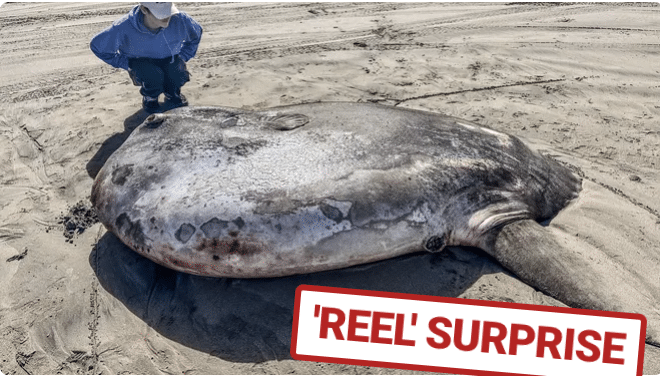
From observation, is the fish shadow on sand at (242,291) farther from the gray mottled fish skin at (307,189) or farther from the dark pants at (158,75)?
the dark pants at (158,75)

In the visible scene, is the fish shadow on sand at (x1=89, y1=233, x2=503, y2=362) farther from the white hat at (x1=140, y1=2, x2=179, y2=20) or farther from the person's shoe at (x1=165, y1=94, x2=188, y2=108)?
the person's shoe at (x1=165, y1=94, x2=188, y2=108)

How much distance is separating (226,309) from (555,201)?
2.53m

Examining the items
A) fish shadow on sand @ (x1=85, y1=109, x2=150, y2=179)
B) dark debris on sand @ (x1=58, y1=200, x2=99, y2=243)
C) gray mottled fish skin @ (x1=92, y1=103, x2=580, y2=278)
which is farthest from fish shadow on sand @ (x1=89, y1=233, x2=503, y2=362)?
fish shadow on sand @ (x1=85, y1=109, x2=150, y2=179)

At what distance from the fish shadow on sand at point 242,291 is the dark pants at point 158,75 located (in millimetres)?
2315

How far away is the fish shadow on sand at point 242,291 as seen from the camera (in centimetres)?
285

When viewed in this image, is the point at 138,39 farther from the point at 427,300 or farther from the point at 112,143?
the point at 427,300

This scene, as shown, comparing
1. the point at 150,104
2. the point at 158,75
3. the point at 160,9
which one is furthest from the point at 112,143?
the point at 160,9

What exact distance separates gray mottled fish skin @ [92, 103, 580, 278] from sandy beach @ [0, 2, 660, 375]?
0.84 ft

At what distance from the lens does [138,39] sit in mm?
4746

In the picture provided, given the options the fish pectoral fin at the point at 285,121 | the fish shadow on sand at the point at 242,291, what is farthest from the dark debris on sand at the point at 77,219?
the fish pectoral fin at the point at 285,121

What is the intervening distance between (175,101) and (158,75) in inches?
14.5

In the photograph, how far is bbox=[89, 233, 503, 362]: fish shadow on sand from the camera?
285 cm

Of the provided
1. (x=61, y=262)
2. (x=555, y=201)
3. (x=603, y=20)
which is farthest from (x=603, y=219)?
(x=603, y=20)

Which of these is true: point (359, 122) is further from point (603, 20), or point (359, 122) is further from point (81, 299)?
point (603, 20)
